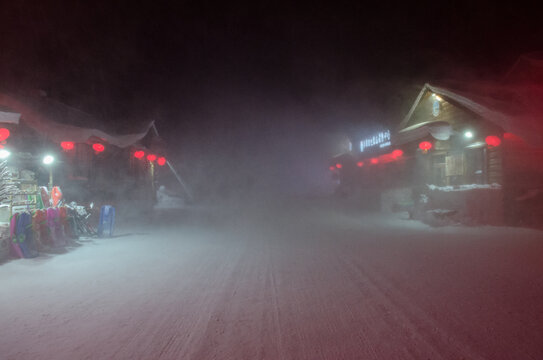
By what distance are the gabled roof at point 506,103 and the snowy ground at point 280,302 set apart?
4.54 m

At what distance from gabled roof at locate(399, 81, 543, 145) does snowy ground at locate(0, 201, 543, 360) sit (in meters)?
4.54

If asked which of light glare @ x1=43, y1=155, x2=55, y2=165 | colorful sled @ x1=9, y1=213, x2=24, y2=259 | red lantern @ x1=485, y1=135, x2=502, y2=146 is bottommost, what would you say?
colorful sled @ x1=9, y1=213, x2=24, y2=259

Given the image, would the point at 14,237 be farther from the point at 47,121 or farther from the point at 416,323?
the point at 416,323

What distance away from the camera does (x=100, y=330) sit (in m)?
3.39

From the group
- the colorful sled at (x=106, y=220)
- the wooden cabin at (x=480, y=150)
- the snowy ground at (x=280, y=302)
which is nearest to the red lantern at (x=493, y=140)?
the wooden cabin at (x=480, y=150)

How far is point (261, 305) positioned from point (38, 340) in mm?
2348

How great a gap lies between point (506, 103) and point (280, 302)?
13.8m

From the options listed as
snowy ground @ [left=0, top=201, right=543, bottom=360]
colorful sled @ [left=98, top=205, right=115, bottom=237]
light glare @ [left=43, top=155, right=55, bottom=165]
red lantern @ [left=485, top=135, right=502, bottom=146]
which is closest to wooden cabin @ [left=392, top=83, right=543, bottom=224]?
red lantern @ [left=485, top=135, right=502, bottom=146]

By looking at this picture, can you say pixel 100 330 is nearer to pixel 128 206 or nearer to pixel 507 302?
pixel 507 302

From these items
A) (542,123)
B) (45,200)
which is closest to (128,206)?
(45,200)

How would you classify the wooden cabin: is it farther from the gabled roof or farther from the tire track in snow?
the tire track in snow

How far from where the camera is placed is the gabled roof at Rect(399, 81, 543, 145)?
10.4 m

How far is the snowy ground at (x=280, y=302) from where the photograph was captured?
2.99m

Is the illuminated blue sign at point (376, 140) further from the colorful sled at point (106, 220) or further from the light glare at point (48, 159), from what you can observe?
the light glare at point (48, 159)
